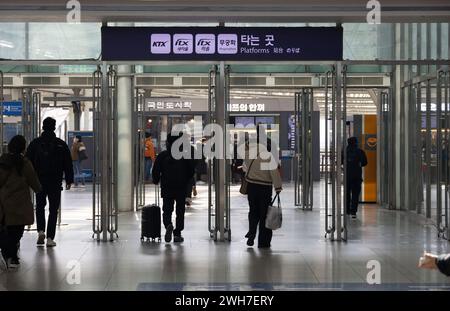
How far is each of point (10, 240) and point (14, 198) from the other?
20.7 inches

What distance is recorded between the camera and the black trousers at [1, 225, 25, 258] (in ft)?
35.5

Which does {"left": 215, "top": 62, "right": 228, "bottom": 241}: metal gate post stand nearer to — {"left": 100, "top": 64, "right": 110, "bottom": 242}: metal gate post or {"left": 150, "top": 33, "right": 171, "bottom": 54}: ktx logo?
{"left": 150, "top": 33, "right": 171, "bottom": 54}: ktx logo

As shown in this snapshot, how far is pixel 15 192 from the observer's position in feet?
35.4

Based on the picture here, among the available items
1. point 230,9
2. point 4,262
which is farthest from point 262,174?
point 4,262

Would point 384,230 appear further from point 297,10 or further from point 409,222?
point 297,10

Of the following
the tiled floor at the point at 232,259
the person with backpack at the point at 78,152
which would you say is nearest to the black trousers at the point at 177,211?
the tiled floor at the point at 232,259

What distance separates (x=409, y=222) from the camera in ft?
56.9

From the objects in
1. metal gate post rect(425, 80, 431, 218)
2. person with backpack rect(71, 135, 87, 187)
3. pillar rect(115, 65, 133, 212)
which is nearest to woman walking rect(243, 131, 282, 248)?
metal gate post rect(425, 80, 431, 218)

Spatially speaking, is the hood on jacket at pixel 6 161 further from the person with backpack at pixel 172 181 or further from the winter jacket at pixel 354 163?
the winter jacket at pixel 354 163

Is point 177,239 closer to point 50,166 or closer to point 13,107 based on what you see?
point 50,166

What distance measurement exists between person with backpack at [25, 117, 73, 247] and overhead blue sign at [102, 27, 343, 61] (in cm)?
144

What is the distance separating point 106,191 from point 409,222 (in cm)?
631

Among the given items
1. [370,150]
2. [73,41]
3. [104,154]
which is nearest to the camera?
[104,154]

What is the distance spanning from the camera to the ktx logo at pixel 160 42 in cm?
1322
